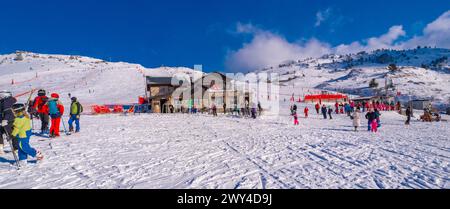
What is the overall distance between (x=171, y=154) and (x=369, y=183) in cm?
510

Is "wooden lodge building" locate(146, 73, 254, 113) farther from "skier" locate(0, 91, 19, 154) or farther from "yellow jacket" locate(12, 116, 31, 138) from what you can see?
"yellow jacket" locate(12, 116, 31, 138)

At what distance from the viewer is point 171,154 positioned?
7434 mm

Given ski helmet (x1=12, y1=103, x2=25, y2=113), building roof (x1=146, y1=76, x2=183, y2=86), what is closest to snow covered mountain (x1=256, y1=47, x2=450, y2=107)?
building roof (x1=146, y1=76, x2=183, y2=86)

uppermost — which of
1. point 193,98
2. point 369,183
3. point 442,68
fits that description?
point 442,68

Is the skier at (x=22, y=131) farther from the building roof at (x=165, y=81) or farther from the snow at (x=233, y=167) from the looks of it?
the building roof at (x=165, y=81)

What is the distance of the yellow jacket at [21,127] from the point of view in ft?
18.9

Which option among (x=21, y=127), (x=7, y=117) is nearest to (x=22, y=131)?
(x=21, y=127)

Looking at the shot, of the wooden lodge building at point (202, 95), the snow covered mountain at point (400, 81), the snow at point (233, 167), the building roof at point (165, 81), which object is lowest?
the snow at point (233, 167)

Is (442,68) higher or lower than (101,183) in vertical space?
higher

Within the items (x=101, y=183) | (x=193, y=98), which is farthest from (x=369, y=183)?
(x=193, y=98)

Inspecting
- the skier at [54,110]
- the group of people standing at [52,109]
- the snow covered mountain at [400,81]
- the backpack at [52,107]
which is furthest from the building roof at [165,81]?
the snow covered mountain at [400,81]
